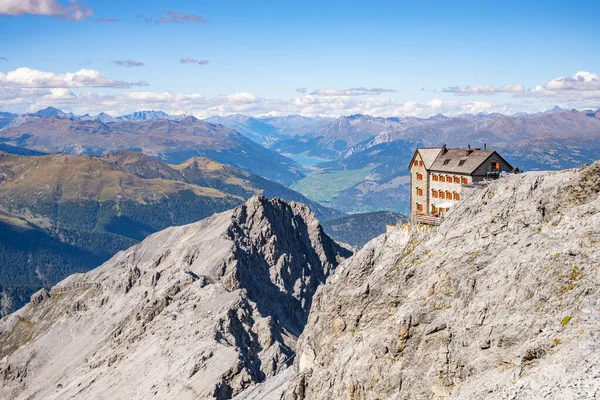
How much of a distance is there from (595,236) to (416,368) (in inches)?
664

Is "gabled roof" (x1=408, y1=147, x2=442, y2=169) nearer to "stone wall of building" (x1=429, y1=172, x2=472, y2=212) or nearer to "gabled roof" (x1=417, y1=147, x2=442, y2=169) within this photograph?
"gabled roof" (x1=417, y1=147, x2=442, y2=169)

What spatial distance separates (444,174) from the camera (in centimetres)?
8162

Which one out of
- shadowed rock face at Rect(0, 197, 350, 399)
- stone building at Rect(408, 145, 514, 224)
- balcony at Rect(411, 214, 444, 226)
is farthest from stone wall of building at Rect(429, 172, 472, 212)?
shadowed rock face at Rect(0, 197, 350, 399)

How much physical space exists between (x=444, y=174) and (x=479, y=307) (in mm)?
37864

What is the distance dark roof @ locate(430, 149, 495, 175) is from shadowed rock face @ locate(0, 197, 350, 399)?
1854 inches

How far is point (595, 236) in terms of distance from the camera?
4241 centimetres

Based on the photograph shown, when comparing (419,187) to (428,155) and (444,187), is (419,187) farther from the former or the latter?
(444,187)

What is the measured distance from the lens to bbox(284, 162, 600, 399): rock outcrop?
37.6 metres

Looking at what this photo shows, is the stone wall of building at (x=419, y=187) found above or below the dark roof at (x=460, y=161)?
below

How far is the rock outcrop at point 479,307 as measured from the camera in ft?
123

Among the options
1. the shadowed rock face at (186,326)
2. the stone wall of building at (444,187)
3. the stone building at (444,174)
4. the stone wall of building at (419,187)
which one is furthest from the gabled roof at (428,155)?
the shadowed rock face at (186,326)

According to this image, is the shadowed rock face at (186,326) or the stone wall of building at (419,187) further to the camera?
the shadowed rock face at (186,326)

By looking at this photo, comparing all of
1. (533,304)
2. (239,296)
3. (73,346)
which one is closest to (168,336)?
(239,296)

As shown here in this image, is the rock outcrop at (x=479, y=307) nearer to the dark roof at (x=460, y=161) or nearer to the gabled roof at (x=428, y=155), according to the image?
the dark roof at (x=460, y=161)
